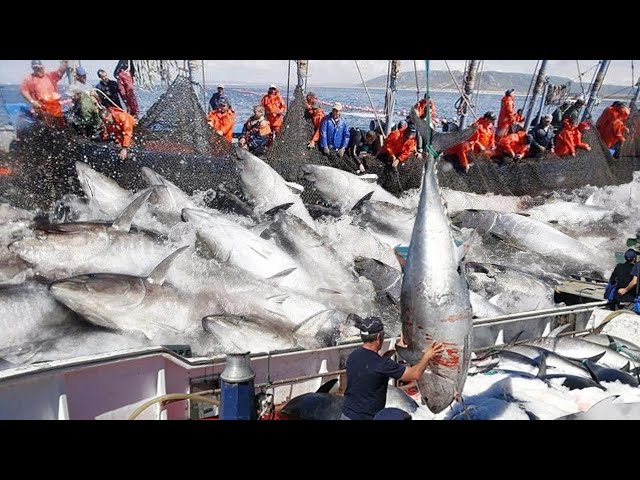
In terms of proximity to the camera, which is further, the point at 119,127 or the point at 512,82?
the point at 512,82

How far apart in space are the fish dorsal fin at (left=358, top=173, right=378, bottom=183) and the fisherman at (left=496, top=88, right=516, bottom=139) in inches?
114

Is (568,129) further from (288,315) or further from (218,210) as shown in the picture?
(288,315)

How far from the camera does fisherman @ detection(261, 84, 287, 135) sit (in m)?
10.5

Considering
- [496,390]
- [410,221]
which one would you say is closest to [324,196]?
[410,221]

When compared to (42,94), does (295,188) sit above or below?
below

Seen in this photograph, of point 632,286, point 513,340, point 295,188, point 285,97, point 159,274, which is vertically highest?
point 285,97

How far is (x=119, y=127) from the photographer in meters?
8.70

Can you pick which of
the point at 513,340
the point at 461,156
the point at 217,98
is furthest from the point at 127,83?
the point at 513,340

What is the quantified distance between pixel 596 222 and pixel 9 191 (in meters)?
9.67

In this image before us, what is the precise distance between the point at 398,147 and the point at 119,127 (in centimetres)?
460

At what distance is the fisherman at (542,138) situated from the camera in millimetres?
11469

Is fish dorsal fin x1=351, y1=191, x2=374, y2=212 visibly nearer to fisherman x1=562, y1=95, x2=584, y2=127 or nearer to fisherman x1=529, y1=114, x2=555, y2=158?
fisherman x1=529, y1=114, x2=555, y2=158

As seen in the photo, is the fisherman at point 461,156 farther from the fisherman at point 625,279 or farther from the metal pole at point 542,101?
the fisherman at point 625,279

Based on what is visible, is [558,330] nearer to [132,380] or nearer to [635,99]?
[132,380]
